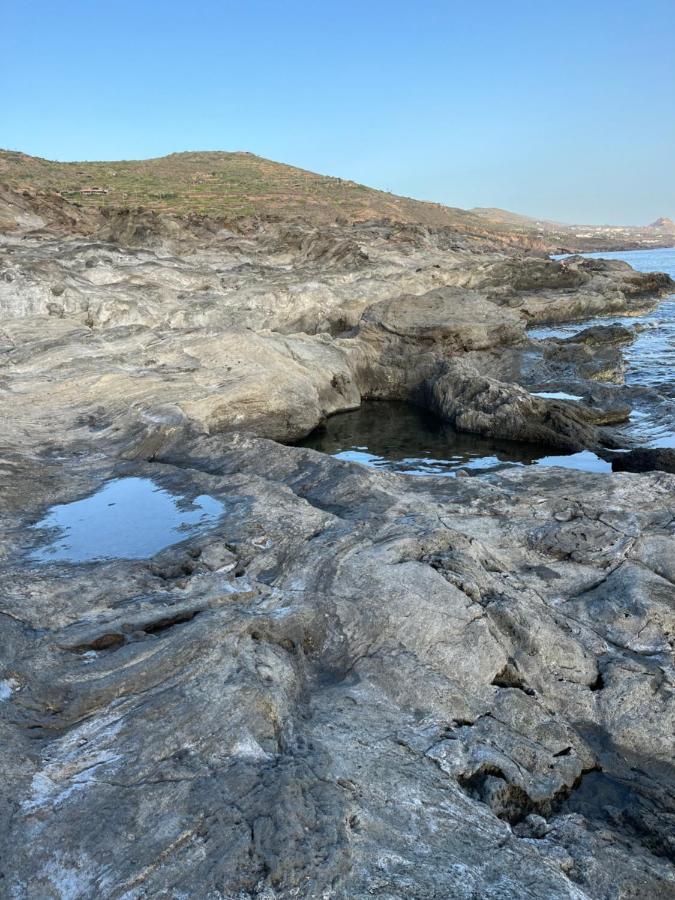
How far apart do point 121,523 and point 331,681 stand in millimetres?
4298

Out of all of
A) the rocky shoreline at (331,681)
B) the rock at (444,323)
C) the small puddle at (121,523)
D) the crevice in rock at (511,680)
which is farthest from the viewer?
the rock at (444,323)

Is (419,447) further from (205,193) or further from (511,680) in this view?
(205,193)

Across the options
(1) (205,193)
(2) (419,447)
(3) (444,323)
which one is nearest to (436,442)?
(2) (419,447)

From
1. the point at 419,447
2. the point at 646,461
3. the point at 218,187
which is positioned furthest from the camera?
the point at 218,187

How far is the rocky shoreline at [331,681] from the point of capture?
383 cm

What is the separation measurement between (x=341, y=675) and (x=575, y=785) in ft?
6.52

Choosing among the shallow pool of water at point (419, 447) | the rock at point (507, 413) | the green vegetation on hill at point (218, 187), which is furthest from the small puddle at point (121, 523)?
the green vegetation on hill at point (218, 187)

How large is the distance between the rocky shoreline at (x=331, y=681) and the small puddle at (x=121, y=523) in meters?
0.29

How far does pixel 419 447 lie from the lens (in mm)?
17422

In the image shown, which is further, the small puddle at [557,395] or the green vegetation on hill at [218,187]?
the green vegetation on hill at [218,187]

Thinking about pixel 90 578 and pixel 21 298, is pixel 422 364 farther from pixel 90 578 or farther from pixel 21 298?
pixel 90 578

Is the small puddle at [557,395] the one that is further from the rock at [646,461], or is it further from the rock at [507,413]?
the rock at [646,461]

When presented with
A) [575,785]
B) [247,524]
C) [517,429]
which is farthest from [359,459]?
[575,785]

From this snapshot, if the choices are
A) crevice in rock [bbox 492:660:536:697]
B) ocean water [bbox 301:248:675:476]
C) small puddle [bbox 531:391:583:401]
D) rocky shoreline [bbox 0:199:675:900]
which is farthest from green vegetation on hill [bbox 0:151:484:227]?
crevice in rock [bbox 492:660:536:697]
